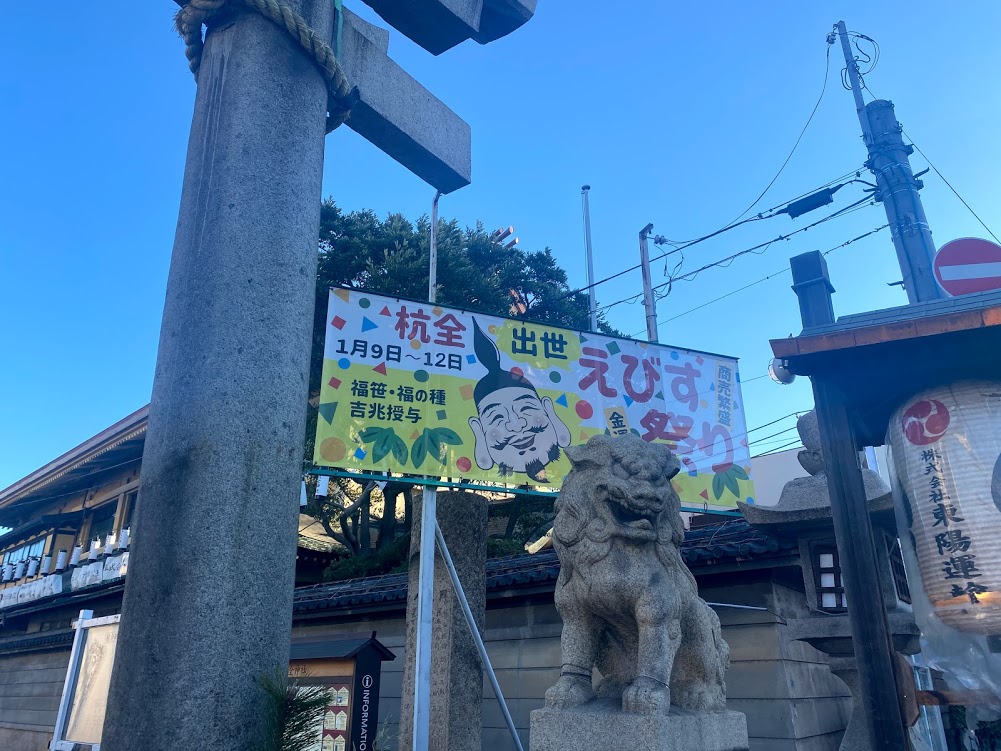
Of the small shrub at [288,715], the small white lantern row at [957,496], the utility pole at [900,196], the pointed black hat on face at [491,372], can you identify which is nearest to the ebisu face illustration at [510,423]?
the pointed black hat on face at [491,372]

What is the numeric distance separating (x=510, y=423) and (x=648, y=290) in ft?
33.4

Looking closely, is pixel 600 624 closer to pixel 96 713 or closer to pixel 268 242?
pixel 268 242

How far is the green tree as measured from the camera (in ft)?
56.0

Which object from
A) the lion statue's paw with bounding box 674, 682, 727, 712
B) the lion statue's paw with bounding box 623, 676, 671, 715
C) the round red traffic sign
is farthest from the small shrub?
the round red traffic sign

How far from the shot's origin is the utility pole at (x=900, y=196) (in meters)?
11.2

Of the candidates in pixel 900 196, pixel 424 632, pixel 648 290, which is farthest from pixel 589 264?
pixel 424 632

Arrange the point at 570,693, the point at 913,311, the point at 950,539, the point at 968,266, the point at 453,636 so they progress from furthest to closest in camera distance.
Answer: the point at 453,636, the point at 968,266, the point at 913,311, the point at 570,693, the point at 950,539

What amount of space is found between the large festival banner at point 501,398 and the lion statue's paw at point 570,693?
2976 mm

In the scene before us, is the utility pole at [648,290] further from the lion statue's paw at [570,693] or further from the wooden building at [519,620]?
the lion statue's paw at [570,693]

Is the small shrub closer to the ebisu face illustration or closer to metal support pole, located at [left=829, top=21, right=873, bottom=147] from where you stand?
the ebisu face illustration

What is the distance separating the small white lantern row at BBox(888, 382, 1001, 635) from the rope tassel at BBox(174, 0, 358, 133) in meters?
3.83

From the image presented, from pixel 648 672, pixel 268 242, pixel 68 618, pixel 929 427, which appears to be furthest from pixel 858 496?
pixel 68 618

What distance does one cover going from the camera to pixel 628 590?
3.85 metres

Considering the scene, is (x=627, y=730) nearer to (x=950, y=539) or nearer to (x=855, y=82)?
(x=950, y=539)
